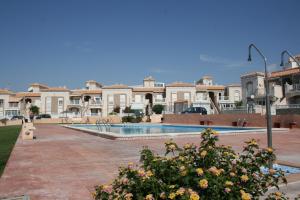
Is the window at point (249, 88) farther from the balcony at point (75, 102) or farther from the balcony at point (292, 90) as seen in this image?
the balcony at point (75, 102)

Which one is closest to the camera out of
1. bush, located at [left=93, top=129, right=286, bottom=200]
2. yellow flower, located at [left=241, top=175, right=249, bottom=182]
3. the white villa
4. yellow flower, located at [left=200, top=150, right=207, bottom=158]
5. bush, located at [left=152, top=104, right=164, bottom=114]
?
bush, located at [left=93, top=129, right=286, bottom=200]

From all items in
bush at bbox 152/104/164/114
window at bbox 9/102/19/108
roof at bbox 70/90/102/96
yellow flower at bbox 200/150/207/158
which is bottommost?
yellow flower at bbox 200/150/207/158

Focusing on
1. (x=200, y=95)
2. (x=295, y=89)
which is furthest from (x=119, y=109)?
(x=295, y=89)

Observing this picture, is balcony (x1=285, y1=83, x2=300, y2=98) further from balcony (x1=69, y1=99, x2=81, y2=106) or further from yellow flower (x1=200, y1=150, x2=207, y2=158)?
balcony (x1=69, y1=99, x2=81, y2=106)

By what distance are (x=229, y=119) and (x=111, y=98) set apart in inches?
1413

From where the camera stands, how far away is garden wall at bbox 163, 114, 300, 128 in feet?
72.6

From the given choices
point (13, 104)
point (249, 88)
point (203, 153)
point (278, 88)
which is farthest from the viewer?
point (13, 104)

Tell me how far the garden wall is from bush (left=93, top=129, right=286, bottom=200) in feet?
68.3

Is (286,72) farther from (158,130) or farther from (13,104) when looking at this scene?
(13,104)

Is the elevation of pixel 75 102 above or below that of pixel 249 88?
below

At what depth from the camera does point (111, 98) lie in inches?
2351

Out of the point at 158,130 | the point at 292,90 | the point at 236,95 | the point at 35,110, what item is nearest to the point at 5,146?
the point at 158,130

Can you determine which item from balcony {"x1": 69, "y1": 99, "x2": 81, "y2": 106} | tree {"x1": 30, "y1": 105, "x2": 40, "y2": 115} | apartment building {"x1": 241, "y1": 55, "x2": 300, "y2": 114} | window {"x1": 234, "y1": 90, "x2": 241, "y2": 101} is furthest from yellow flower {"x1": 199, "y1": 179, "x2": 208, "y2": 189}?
balcony {"x1": 69, "y1": 99, "x2": 81, "y2": 106}

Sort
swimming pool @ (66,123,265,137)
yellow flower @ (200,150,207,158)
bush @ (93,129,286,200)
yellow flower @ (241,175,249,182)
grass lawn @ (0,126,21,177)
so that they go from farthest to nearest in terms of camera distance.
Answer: swimming pool @ (66,123,265,137) < grass lawn @ (0,126,21,177) < yellow flower @ (200,150,207,158) < yellow flower @ (241,175,249,182) < bush @ (93,129,286,200)
